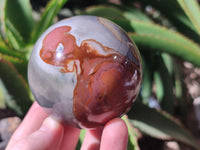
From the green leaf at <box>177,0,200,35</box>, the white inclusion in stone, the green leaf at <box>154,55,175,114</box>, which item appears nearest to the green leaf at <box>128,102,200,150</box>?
the green leaf at <box>154,55,175,114</box>

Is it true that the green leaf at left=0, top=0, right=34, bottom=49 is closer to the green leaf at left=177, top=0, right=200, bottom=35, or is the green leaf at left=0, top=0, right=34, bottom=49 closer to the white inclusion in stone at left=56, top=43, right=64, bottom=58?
the white inclusion in stone at left=56, top=43, right=64, bottom=58

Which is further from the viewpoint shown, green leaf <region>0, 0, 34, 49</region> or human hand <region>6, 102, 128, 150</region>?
green leaf <region>0, 0, 34, 49</region>

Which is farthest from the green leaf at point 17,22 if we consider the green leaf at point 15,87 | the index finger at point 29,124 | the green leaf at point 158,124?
the green leaf at point 158,124

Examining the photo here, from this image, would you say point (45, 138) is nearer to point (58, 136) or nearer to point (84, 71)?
point (58, 136)

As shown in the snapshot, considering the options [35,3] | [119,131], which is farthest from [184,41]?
[35,3]

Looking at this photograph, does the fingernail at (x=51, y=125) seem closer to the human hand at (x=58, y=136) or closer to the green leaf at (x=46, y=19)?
the human hand at (x=58, y=136)

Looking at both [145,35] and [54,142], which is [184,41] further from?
[54,142]

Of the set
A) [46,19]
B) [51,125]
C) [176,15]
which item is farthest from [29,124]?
[176,15]
